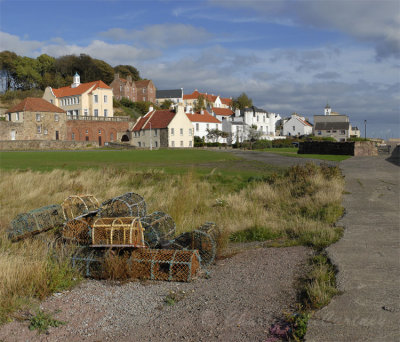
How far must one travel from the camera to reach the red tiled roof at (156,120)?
81688 mm

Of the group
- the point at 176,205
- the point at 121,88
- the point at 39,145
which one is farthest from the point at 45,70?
the point at 176,205

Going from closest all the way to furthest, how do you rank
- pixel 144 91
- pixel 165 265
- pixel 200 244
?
pixel 165 265 → pixel 200 244 → pixel 144 91

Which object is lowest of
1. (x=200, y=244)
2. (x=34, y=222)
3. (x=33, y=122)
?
(x=200, y=244)

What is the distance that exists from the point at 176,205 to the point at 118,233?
16.4 feet

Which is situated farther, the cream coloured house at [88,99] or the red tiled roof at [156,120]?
the cream coloured house at [88,99]

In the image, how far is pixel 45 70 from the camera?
10556 cm

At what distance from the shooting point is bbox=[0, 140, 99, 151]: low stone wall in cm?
6282

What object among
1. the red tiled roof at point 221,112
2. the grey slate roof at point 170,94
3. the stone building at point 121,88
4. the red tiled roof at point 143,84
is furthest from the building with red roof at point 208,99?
the stone building at point 121,88

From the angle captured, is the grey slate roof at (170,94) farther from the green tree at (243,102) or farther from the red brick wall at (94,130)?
the red brick wall at (94,130)

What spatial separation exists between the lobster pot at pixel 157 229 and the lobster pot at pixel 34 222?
2116mm

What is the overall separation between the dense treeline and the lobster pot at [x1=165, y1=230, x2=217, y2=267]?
99.8 m

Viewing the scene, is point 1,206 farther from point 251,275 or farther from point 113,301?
point 251,275

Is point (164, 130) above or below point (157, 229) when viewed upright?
above

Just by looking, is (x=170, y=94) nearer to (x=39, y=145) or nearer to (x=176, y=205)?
(x=39, y=145)
